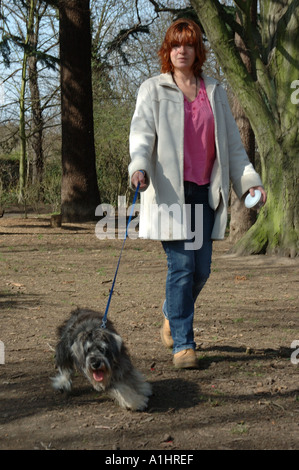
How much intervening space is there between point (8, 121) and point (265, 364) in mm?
21819

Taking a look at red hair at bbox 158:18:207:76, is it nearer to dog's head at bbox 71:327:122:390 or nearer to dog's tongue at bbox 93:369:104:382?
dog's head at bbox 71:327:122:390

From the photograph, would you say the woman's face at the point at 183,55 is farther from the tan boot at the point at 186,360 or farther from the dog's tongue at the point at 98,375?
the dog's tongue at the point at 98,375

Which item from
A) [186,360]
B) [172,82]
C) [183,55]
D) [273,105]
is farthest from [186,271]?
[273,105]

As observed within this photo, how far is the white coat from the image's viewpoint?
4.12 metres

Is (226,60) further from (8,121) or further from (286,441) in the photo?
(8,121)

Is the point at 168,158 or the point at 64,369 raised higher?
the point at 168,158

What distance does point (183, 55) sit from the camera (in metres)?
4.18

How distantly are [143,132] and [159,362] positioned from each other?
1641mm

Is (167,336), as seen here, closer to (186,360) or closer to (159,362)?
(159,362)

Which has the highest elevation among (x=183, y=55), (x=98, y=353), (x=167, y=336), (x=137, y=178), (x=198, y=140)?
(x=183, y=55)

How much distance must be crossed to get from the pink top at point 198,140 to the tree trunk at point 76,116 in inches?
375

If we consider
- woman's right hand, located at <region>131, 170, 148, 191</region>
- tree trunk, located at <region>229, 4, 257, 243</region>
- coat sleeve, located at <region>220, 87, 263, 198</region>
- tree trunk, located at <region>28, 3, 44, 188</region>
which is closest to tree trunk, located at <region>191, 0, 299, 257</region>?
tree trunk, located at <region>229, 4, 257, 243</region>

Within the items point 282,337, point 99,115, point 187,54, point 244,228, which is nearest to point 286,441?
point 282,337

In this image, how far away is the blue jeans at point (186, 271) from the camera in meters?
4.21
